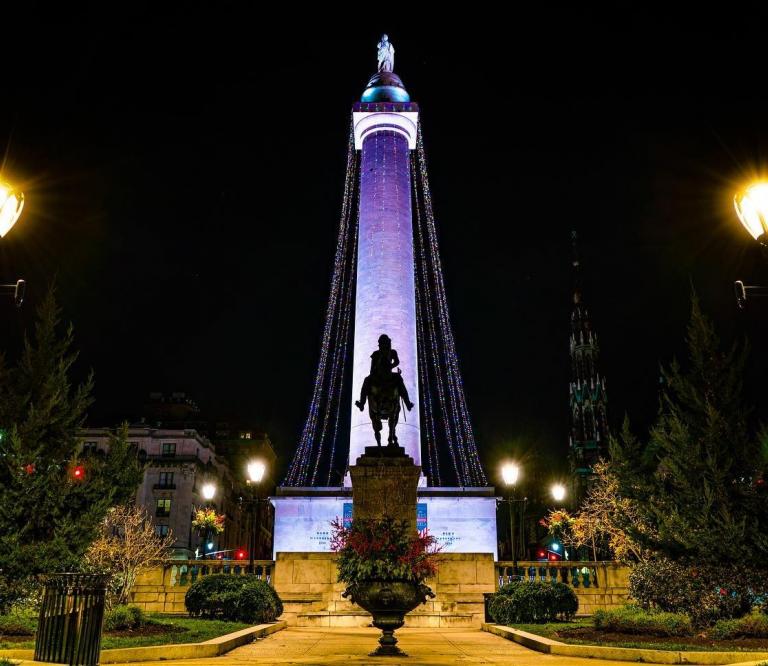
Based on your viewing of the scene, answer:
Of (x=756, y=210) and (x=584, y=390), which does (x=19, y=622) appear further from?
(x=584, y=390)

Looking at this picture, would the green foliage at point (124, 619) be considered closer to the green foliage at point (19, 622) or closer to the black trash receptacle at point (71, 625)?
the green foliage at point (19, 622)

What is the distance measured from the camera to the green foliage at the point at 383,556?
14.5 m

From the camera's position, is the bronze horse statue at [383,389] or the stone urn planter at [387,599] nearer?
the stone urn planter at [387,599]

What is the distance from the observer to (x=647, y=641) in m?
14.7

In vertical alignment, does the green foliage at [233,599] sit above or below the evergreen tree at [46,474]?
below

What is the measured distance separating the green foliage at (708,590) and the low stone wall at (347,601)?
6.27 meters

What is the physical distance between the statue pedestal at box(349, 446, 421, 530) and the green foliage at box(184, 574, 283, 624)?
163 inches

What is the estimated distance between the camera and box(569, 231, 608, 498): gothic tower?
10244 centimetres

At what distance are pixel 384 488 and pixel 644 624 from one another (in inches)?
264

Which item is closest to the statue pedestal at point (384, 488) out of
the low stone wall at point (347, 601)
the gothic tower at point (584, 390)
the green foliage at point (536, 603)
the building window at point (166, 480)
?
the green foliage at point (536, 603)

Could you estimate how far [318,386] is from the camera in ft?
155

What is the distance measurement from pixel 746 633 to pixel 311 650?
8943mm

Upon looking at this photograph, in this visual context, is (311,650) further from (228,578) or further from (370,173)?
(370,173)

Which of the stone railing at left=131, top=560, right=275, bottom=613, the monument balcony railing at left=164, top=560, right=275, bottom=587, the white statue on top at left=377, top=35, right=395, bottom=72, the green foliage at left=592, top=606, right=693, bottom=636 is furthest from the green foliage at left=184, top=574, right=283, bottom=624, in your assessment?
the white statue on top at left=377, top=35, right=395, bottom=72
